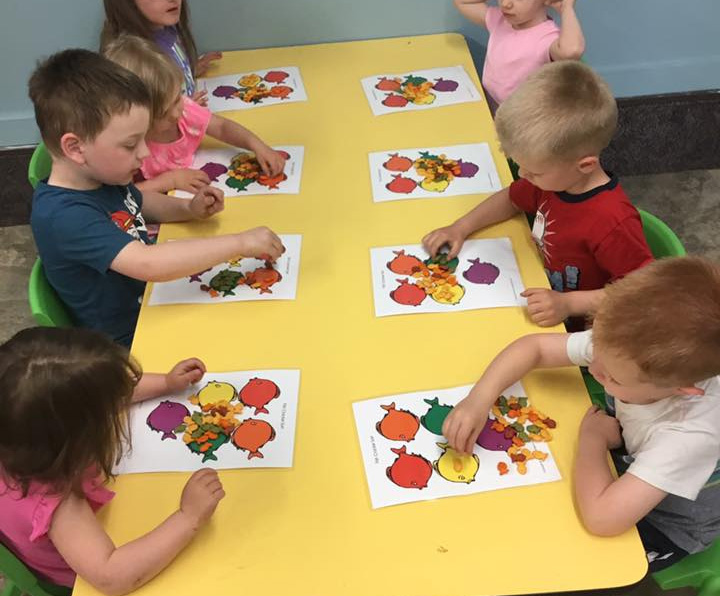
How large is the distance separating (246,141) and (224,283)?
20.0 inches

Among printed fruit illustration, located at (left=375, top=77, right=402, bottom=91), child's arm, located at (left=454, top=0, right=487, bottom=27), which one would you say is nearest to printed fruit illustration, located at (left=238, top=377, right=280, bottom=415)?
printed fruit illustration, located at (left=375, top=77, right=402, bottom=91)

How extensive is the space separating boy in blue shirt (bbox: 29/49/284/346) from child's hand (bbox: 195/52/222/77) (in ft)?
2.57

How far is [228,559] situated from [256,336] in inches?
17.7

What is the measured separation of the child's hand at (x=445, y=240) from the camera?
1483 millimetres

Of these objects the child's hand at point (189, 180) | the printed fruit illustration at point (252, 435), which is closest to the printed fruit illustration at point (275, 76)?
the child's hand at point (189, 180)

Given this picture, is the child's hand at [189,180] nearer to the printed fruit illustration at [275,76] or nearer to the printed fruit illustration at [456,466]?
the printed fruit illustration at [275,76]

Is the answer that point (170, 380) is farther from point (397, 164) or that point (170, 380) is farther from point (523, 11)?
point (523, 11)

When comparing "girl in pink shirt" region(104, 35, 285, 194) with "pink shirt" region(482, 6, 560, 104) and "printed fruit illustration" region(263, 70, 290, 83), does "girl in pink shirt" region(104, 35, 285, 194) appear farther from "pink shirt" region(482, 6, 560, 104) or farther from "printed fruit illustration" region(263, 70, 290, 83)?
"pink shirt" region(482, 6, 560, 104)

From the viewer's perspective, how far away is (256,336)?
1.35m

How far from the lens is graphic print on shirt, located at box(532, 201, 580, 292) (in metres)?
1.50

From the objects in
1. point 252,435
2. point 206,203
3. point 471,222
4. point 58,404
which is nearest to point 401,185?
point 471,222

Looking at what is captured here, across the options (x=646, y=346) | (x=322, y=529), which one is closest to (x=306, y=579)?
(x=322, y=529)

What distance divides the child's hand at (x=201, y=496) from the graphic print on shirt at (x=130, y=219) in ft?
2.14

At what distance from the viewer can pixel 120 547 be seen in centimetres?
100
